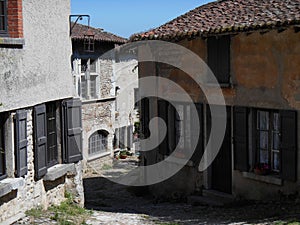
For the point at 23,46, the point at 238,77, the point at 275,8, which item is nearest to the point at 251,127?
the point at 238,77

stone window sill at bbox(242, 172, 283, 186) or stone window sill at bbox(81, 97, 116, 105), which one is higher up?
stone window sill at bbox(81, 97, 116, 105)

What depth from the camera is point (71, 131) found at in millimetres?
11422

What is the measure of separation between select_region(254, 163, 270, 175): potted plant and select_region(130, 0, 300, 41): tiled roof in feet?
9.88

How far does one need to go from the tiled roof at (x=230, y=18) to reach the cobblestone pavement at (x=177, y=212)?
368 centimetres

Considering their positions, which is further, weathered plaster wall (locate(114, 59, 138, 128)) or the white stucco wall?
weathered plaster wall (locate(114, 59, 138, 128))

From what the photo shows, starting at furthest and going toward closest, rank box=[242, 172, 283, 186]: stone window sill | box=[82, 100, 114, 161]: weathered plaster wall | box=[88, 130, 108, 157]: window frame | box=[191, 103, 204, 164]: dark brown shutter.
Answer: box=[88, 130, 108, 157]: window frame, box=[82, 100, 114, 161]: weathered plaster wall, box=[191, 103, 204, 164]: dark brown shutter, box=[242, 172, 283, 186]: stone window sill

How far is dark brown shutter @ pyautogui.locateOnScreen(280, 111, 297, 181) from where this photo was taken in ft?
32.8

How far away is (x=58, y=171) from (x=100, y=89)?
32.6 feet

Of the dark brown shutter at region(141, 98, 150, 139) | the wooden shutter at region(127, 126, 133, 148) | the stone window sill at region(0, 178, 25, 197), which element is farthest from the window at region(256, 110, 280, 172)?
the wooden shutter at region(127, 126, 133, 148)

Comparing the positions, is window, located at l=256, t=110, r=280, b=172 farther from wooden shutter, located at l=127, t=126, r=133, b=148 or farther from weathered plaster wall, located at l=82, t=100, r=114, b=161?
wooden shutter, located at l=127, t=126, r=133, b=148

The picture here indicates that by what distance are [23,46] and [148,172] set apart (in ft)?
21.3

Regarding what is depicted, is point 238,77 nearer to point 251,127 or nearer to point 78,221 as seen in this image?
point 251,127

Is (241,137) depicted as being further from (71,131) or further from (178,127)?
(71,131)

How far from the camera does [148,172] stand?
14.5 metres
